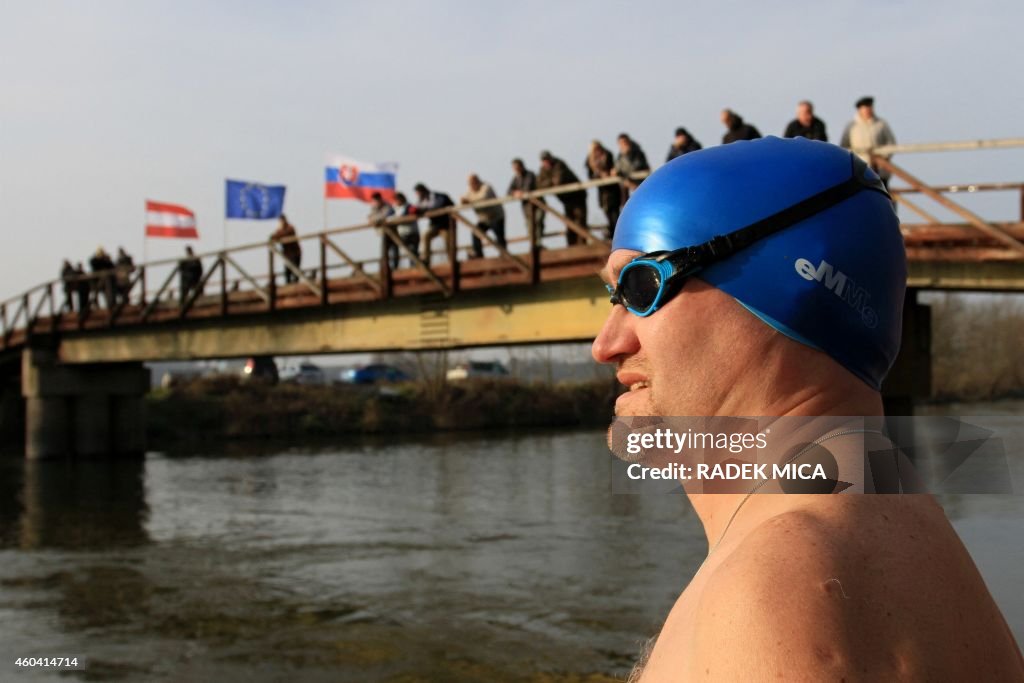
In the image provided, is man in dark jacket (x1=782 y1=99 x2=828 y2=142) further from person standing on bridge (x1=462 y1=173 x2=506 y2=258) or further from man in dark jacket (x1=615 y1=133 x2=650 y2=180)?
person standing on bridge (x1=462 y1=173 x2=506 y2=258)

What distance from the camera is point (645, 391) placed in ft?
4.85

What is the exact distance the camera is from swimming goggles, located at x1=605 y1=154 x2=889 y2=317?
54.1 inches

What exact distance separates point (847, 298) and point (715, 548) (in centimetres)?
36

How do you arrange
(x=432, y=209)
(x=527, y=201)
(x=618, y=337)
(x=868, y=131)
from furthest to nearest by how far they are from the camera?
(x=432, y=209) < (x=527, y=201) < (x=868, y=131) < (x=618, y=337)

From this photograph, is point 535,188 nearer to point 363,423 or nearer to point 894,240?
point 894,240

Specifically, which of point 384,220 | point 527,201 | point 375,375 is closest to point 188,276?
point 384,220

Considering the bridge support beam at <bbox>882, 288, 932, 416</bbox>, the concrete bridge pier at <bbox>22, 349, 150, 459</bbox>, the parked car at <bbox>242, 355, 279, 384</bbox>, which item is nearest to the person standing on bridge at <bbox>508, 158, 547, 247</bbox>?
the bridge support beam at <bbox>882, 288, 932, 416</bbox>

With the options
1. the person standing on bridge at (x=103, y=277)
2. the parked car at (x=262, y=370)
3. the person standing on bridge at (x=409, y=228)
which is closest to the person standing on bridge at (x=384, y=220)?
the person standing on bridge at (x=409, y=228)

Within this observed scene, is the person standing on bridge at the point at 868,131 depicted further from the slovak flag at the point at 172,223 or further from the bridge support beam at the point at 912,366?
the slovak flag at the point at 172,223

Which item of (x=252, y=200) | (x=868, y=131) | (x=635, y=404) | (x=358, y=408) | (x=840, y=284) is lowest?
(x=358, y=408)

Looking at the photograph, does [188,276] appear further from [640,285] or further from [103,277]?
[640,285]

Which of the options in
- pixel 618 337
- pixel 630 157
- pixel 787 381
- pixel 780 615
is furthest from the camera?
pixel 630 157

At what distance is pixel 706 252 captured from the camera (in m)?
1.37

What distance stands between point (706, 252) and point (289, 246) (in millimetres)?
23541
